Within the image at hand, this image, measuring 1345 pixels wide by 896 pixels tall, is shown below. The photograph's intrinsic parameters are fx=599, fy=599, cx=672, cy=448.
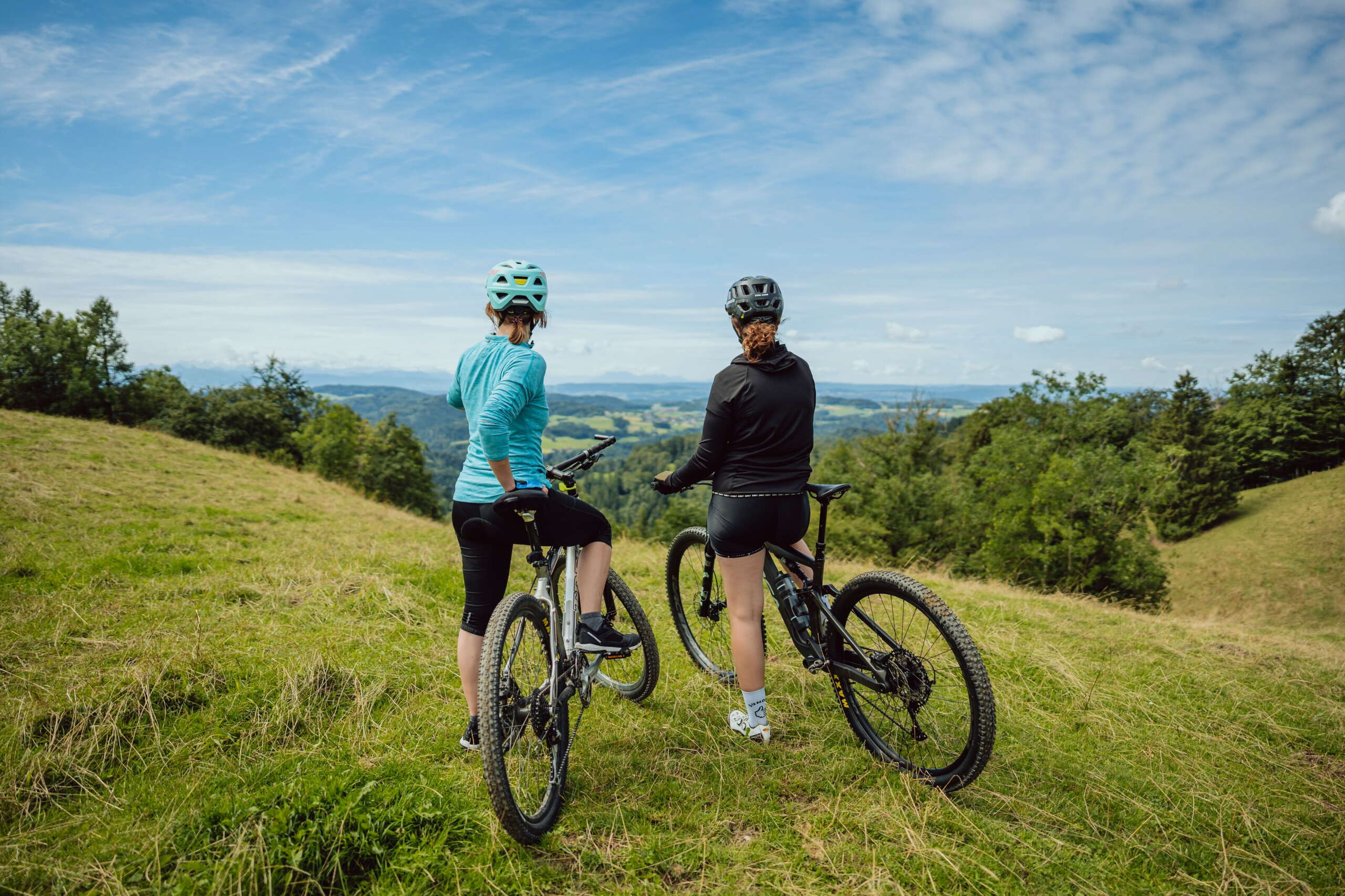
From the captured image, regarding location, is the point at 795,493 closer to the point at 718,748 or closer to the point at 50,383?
the point at 718,748

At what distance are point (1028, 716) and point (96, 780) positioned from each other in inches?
213

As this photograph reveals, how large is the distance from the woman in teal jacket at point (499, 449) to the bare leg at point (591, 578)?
265 mm

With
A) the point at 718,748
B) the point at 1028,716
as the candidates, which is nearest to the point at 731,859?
the point at 718,748

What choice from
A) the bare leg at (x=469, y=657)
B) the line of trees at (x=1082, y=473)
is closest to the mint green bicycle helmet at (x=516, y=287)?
the bare leg at (x=469, y=657)

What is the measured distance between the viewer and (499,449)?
9.34 ft

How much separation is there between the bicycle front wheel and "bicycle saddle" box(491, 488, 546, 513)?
0.42 metres

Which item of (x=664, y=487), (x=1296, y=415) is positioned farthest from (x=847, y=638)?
(x=1296, y=415)

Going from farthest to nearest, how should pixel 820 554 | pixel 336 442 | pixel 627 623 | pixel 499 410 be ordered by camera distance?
1. pixel 336 442
2. pixel 627 623
3. pixel 820 554
4. pixel 499 410

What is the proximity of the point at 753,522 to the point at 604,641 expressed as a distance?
1079 mm

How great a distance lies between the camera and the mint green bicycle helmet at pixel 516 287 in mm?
3043

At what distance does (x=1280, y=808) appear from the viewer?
3072mm

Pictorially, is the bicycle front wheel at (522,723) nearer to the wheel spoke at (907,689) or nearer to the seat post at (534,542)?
the seat post at (534,542)

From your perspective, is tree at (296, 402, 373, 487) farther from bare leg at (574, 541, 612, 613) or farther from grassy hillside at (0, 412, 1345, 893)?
bare leg at (574, 541, 612, 613)

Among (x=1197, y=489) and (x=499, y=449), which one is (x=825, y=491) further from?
(x=1197, y=489)
